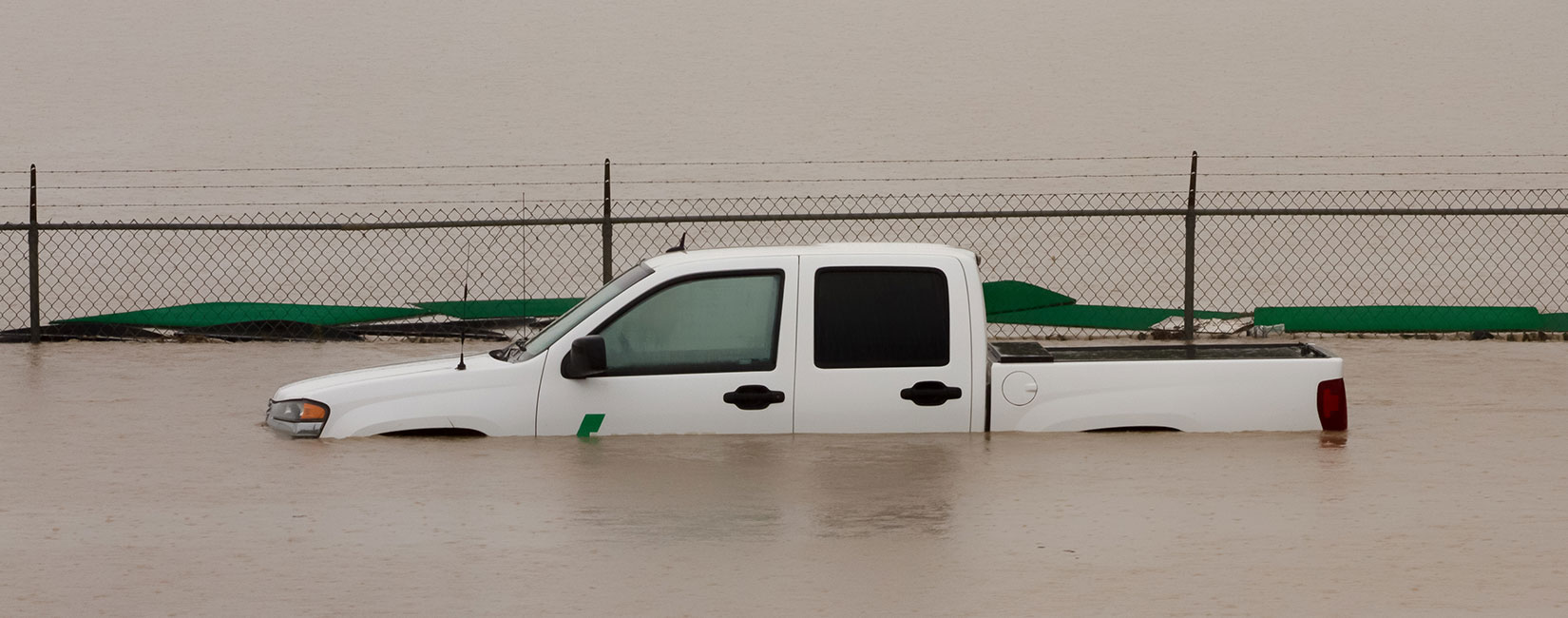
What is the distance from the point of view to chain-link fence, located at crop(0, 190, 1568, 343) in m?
22.6

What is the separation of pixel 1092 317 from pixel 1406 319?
2778 millimetres

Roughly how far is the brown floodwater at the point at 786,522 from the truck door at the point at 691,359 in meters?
0.16

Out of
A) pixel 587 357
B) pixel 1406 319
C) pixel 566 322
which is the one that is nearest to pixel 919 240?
pixel 1406 319

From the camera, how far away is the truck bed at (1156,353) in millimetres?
9039

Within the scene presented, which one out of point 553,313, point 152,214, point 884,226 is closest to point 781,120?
point 884,226

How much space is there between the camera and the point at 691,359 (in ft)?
28.5

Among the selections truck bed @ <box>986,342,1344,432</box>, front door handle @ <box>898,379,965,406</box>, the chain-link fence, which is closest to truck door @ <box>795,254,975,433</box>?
front door handle @ <box>898,379,965,406</box>

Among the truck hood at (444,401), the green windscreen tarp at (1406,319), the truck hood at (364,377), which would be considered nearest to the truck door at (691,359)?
the truck hood at (444,401)

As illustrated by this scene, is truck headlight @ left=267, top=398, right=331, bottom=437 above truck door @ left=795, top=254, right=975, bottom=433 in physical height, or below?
below

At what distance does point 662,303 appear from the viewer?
8.73 metres

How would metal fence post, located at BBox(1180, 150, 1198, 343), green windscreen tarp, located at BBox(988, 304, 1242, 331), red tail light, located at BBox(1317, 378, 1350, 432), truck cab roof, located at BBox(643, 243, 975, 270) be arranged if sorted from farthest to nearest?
green windscreen tarp, located at BBox(988, 304, 1242, 331), metal fence post, located at BBox(1180, 150, 1198, 343), red tail light, located at BBox(1317, 378, 1350, 432), truck cab roof, located at BBox(643, 243, 975, 270)

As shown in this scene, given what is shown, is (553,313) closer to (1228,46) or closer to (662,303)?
(662,303)

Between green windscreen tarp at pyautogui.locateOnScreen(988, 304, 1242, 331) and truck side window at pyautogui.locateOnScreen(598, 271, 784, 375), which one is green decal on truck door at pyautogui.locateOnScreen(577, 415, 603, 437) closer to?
truck side window at pyautogui.locateOnScreen(598, 271, 784, 375)

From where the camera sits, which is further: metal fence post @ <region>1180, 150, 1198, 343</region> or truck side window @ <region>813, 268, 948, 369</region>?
metal fence post @ <region>1180, 150, 1198, 343</region>
